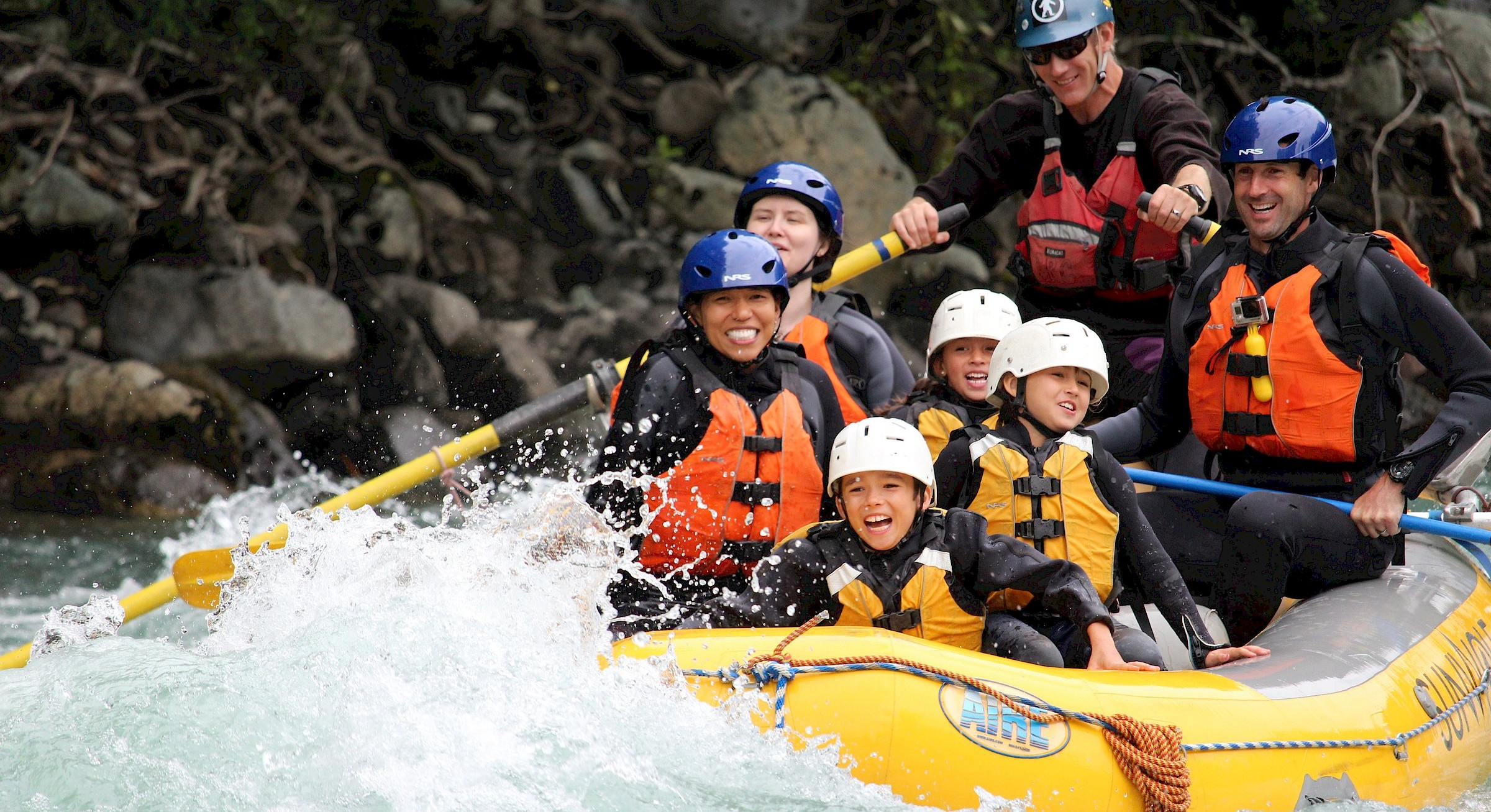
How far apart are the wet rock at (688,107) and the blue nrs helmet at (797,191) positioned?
5.93 meters

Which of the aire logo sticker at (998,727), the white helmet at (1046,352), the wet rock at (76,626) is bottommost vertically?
the wet rock at (76,626)

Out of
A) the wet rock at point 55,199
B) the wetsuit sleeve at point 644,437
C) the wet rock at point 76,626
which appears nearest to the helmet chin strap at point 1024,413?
the wetsuit sleeve at point 644,437

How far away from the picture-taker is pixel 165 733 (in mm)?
2951

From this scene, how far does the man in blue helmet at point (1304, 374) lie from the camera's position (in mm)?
3564

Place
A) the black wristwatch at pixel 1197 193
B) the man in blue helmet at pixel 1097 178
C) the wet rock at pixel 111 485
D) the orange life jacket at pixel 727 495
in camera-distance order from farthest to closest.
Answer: the wet rock at pixel 111 485 → the man in blue helmet at pixel 1097 178 → the black wristwatch at pixel 1197 193 → the orange life jacket at pixel 727 495

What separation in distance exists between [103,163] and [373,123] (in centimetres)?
192

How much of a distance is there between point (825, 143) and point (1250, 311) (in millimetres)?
6158

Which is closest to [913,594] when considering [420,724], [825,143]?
[420,724]

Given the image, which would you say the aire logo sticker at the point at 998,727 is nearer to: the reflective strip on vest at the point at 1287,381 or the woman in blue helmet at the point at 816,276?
the reflective strip on vest at the point at 1287,381

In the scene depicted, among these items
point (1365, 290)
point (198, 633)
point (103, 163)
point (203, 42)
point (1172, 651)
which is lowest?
point (198, 633)

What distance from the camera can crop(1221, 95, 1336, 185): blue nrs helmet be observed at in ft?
11.9

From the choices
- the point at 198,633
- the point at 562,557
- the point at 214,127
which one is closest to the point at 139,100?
the point at 214,127

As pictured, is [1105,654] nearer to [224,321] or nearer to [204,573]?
[204,573]

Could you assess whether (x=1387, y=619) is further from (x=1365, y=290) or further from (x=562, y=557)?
(x=562, y=557)
